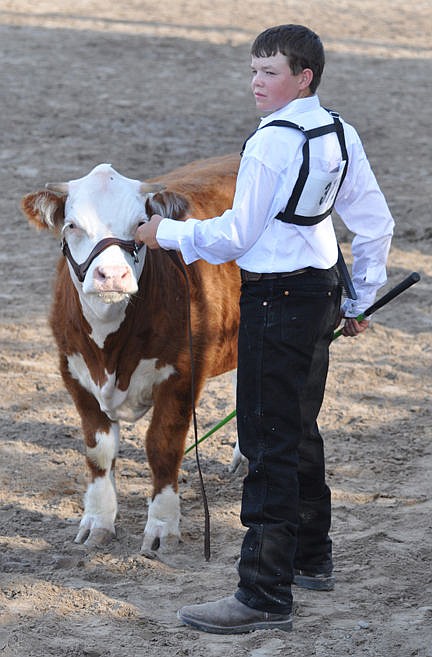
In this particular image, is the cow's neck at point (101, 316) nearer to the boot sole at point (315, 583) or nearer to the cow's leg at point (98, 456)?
the cow's leg at point (98, 456)

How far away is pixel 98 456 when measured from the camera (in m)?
4.75

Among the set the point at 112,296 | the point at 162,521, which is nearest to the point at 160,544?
the point at 162,521

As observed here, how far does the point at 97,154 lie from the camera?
10320 millimetres

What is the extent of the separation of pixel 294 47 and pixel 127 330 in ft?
5.01

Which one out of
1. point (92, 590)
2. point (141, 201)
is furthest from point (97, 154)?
point (92, 590)

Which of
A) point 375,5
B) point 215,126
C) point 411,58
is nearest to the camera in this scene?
point 215,126

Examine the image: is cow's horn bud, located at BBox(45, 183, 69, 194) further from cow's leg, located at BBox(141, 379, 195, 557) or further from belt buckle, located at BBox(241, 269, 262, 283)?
belt buckle, located at BBox(241, 269, 262, 283)

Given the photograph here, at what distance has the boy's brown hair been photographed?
3.35 metres

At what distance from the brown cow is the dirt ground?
0.88 ft

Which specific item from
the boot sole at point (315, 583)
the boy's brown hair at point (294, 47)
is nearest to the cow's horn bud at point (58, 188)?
the boy's brown hair at point (294, 47)

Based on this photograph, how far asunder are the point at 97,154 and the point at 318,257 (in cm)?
710

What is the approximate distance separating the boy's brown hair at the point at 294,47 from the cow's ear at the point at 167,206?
1054mm

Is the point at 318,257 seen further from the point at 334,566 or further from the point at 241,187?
the point at 334,566

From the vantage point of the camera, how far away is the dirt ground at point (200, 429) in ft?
12.4
